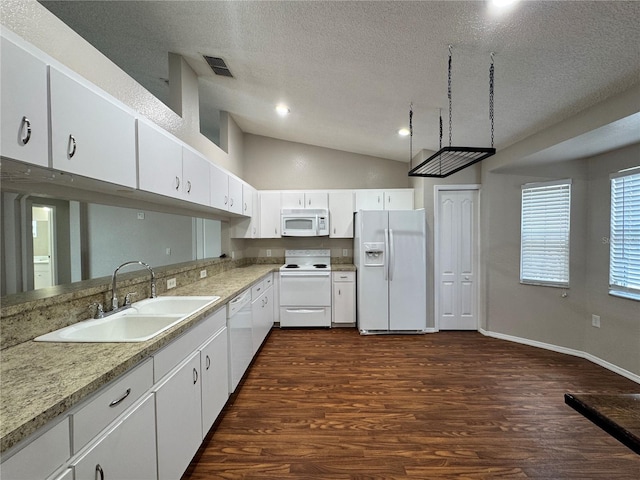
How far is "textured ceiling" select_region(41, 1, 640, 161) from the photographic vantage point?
159 centimetres

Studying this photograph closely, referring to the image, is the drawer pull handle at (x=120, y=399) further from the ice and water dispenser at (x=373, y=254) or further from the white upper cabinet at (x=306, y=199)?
the white upper cabinet at (x=306, y=199)

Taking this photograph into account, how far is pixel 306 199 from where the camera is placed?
14.5ft

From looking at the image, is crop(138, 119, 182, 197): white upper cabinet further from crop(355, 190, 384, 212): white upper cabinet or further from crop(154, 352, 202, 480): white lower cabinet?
crop(355, 190, 384, 212): white upper cabinet

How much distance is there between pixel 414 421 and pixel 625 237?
2837 mm

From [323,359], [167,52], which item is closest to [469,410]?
[323,359]

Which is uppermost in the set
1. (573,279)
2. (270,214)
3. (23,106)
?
(23,106)

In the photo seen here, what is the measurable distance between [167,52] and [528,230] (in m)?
4.56

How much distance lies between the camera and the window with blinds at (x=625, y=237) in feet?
8.64

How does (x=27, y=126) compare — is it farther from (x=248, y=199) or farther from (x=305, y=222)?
(x=305, y=222)

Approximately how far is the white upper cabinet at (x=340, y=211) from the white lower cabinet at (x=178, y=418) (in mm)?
3092

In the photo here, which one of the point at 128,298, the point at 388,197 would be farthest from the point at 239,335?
the point at 388,197

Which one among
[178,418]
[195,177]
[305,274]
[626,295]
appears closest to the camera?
[178,418]

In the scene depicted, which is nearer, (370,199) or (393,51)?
(393,51)

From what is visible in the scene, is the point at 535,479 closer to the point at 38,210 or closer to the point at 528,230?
the point at 528,230
